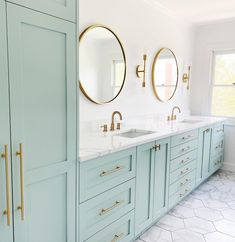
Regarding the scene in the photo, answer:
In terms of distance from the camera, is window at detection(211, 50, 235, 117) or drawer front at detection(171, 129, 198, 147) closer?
drawer front at detection(171, 129, 198, 147)

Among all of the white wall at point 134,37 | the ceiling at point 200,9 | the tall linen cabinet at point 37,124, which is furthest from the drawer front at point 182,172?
the ceiling at point 200,9

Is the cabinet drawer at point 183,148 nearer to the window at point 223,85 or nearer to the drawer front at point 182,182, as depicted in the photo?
the drawer front at point 182,182

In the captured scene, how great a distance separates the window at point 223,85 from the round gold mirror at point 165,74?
92 cm

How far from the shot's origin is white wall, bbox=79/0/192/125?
2422 mm

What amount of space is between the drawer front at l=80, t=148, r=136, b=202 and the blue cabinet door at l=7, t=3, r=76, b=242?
0.33 feet

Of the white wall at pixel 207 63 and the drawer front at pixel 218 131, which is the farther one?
the white wall at pixel 207 63

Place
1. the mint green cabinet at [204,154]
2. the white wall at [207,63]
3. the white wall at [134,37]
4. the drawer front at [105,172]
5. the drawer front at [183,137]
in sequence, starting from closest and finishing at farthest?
the drawer front at [105,172], the white wall at [134,37], the drawer front at [183,137], the mint green cabinet at [204,154], the white wall at [207,63]

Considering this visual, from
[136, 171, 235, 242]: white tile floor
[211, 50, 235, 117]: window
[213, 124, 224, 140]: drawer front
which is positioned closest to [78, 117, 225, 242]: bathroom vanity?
[136, 171, 235, 242]: white tile floor

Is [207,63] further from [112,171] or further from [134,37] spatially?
[112,171]

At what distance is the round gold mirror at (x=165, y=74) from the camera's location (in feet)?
11.2

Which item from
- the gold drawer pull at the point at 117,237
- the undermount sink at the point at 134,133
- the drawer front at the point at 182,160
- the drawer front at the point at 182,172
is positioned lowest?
the gold drawer pull at the point at 117,237

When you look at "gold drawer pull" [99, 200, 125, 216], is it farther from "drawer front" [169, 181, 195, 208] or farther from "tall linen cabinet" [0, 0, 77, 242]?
"drawer front" [169, 181, 195, 208]

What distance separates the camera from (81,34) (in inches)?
88.8

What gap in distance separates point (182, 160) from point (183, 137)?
0.27 metres
